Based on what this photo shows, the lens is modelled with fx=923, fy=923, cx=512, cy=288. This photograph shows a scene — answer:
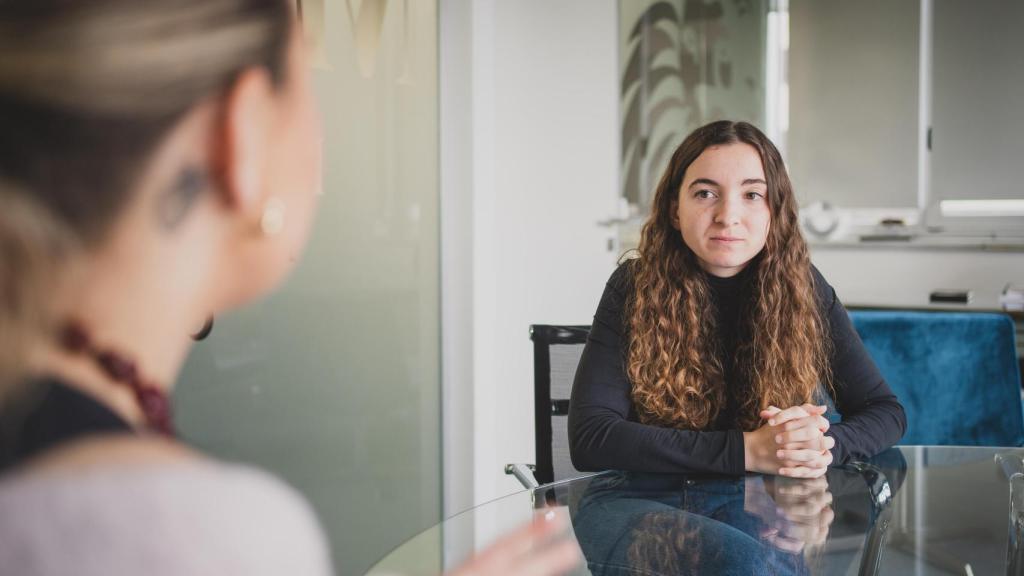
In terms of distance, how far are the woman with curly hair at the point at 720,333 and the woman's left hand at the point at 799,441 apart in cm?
10

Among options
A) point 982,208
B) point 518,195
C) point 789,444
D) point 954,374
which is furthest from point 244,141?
point 982,208

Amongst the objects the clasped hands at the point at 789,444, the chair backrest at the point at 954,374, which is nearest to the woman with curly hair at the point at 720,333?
the clasped hands at the point at 789,444

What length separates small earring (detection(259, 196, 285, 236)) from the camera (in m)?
0.27

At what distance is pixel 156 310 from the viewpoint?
0.84 ft

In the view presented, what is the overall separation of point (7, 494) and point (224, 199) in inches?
3.7

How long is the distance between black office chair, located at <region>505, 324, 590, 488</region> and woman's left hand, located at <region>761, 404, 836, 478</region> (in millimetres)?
682

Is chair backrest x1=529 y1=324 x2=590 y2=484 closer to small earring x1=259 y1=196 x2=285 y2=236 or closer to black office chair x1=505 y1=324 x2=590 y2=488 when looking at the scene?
black office chair x1=505 y1=324 x2=590 y2=488

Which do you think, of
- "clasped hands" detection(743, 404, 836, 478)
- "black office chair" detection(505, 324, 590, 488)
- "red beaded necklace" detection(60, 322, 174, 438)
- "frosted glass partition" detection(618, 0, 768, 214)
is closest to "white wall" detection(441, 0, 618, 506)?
"frosted glass partition" detection(618, 0, 768, 214)

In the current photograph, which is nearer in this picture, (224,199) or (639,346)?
(224,199)

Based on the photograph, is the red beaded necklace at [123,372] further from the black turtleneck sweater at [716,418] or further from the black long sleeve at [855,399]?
the black long sleeve at [855,399]

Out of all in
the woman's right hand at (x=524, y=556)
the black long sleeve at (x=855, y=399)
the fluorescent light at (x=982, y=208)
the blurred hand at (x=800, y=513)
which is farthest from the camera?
the fluorescent light at (x=982, y=208)

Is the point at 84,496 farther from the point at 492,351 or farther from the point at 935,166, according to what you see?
the point at 935,166

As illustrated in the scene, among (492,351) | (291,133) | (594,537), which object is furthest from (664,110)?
(291,133)

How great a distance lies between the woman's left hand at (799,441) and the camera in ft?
5.27
